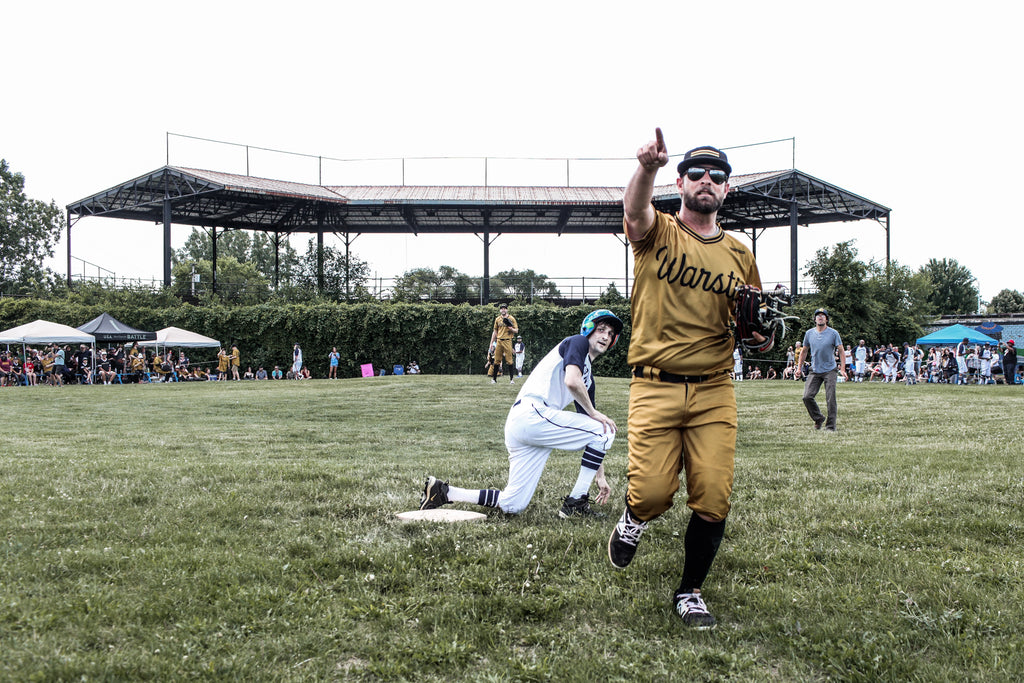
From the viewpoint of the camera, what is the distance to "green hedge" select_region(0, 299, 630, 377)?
30781 millimetres

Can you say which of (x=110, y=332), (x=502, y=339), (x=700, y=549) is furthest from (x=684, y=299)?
(x=110, y=332)

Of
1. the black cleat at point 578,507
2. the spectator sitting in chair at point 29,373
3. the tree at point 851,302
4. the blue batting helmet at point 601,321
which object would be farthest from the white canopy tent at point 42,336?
the tree at point 851,302

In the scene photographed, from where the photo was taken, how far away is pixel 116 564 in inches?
154

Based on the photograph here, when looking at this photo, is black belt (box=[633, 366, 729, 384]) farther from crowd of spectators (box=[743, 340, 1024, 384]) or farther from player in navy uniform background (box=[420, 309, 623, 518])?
crowd of spectators (box=[743, 340, 1024, 384])

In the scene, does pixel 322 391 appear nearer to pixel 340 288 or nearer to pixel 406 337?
pixel 406 337

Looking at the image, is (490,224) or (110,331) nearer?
(110,331)

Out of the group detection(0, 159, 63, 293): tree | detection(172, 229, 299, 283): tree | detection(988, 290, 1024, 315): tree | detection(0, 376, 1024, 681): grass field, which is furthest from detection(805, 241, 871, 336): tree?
detection(172, 229, 299, 283): tree

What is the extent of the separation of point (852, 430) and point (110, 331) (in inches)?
1039

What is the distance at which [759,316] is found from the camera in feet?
10.8

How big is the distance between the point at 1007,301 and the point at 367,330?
67.0 meters

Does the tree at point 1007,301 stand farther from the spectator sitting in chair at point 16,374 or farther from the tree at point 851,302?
Result: the spectator sitting in chair at point 16,374

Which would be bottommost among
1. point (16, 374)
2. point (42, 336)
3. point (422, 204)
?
point (16, 374)

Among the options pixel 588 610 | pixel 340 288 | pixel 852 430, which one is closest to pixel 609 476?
pixel 588 610

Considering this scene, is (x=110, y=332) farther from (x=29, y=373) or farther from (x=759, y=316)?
(x=759, y=316)
